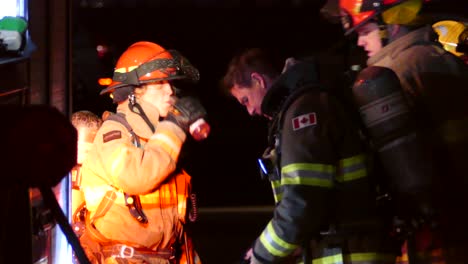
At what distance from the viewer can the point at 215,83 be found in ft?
54.5

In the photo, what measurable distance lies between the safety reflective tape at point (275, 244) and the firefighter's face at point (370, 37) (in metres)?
1.08

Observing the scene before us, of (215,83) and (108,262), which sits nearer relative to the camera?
(108,262)

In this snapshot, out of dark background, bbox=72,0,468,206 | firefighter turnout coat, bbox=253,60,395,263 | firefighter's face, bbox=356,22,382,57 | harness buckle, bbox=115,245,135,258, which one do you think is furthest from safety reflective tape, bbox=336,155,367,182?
dark background, bbox=72,0,468,206

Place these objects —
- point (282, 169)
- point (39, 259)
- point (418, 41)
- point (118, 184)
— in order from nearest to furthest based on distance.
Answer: point (39, 259)
point (282, 169)
point (418, 41)
point (118, 184)

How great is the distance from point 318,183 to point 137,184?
3.82 ft

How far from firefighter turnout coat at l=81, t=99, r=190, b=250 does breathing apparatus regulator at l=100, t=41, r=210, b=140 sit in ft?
0.70

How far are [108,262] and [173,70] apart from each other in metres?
1.12

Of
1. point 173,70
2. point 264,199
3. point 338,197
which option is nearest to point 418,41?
point 338,197

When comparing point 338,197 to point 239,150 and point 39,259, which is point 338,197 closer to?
point 39,259

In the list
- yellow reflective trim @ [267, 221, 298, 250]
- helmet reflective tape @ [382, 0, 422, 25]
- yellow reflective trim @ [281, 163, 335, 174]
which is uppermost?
helmet reflective tape @ [382, 0, 422, 25]

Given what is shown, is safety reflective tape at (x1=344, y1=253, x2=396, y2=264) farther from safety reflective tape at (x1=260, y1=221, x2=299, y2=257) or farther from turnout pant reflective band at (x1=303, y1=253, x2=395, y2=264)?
safety reflective tape at (x1=260, y1=221, x2=299, y2=257)

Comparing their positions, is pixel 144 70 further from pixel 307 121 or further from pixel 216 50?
pixel 216 50

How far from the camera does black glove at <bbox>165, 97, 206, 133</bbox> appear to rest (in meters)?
4.27

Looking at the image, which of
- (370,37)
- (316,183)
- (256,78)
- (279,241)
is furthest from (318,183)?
(370,37)
